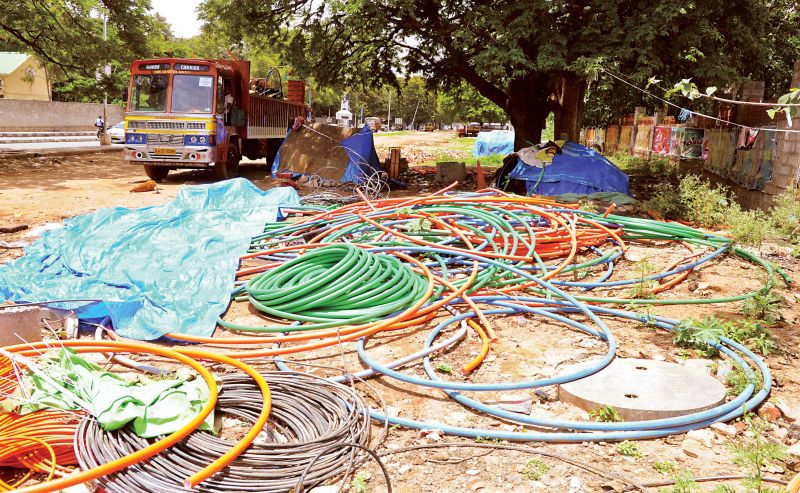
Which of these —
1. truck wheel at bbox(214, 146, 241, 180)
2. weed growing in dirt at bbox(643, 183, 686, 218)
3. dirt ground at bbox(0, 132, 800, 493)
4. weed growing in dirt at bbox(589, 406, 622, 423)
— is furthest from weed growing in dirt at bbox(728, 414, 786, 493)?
truck wheel at bbox(214, 146, 241, 180)

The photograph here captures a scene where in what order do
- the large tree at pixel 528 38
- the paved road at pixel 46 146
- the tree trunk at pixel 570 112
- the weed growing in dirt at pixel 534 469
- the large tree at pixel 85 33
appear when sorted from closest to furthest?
1. the weed growing in dirt at pixel 534 469
2. the large tree at pixel 528 38
3. the tree trunk at pixel 570 112
4. the large tree at pixel 85 33
5. the paved road at pixel 46 146

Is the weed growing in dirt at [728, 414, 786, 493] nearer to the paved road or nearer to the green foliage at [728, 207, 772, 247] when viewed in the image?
the green foliage at [728, 207, 772, 247]

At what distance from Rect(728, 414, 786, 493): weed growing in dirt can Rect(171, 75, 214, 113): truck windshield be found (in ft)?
43.7

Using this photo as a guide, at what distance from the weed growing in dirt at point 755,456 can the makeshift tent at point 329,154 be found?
10.7 metres

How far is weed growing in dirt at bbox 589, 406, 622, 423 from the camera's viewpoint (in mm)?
3613

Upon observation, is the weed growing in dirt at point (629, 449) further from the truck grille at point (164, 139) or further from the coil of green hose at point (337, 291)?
the truck grille at point (164, 139)

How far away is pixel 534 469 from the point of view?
311cm

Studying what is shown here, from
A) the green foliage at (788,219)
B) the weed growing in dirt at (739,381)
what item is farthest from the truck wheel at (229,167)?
the weed growing in dirt at (739,381)

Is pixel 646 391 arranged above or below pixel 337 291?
below

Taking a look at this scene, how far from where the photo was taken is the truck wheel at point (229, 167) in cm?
1530

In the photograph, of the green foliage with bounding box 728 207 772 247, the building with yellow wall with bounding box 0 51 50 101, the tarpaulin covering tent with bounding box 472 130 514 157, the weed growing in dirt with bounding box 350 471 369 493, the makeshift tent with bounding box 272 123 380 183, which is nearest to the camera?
the weed growing in dirt with bounding box 350 471 369 493

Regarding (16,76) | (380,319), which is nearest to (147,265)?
(380,319)

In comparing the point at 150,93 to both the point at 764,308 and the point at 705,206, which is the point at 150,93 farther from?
the point at 764,308

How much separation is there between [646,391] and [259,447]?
2386mm
